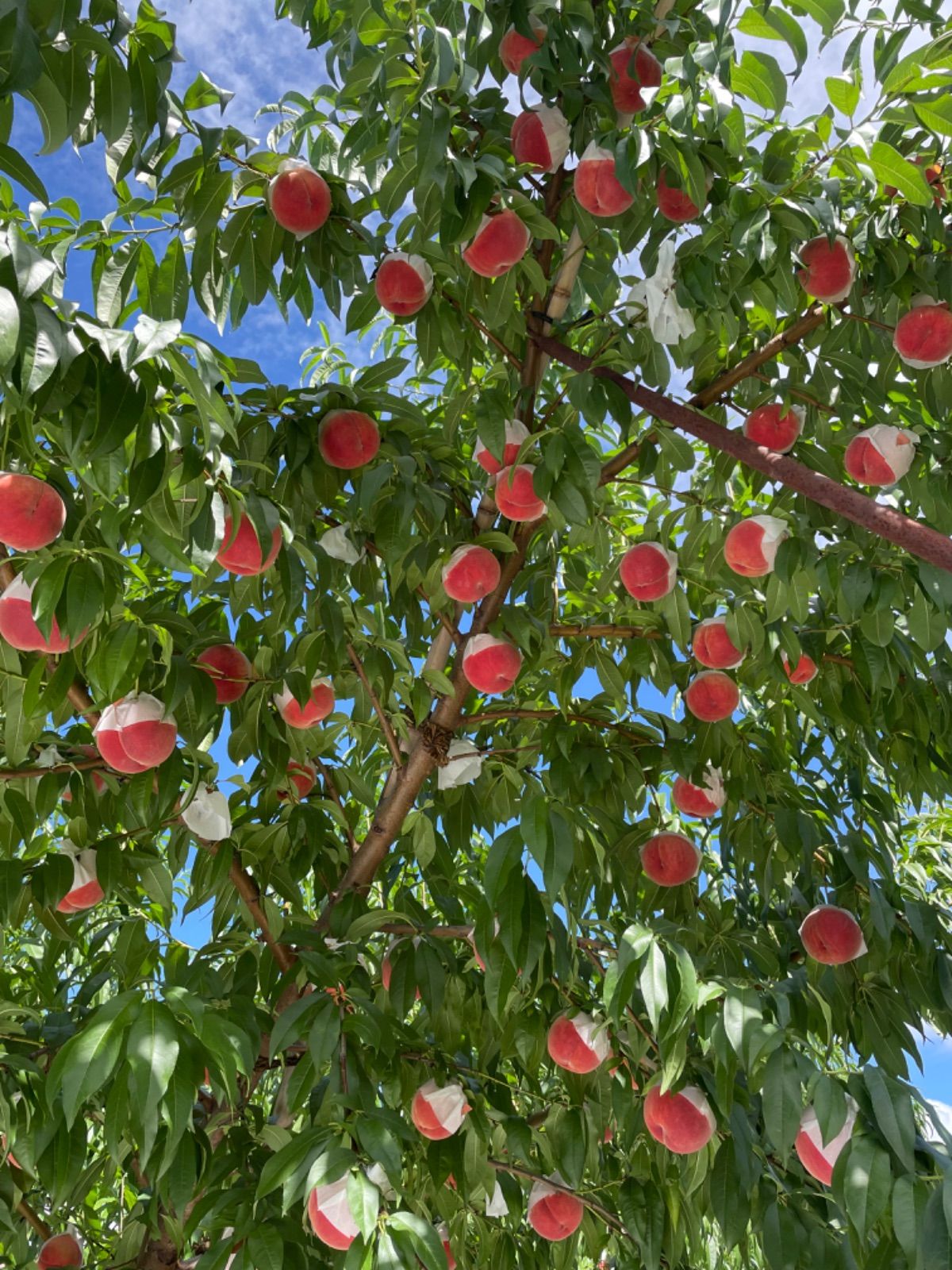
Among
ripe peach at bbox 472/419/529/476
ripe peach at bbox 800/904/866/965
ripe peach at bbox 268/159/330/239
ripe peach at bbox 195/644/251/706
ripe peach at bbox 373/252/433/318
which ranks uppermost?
ripe peach at bbox 268/159/330/239

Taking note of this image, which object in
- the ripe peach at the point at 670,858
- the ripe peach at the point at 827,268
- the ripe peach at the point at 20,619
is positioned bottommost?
the ripe peach at the point at 670,858

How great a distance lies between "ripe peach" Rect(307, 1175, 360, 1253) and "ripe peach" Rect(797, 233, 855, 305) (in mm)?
1342

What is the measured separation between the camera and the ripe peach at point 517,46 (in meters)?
→ 1.66

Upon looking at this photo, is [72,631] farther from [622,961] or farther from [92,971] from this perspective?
[92,971]

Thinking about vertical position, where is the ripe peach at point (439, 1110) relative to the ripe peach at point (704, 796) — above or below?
below

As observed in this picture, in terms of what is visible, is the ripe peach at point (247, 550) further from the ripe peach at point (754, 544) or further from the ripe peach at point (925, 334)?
the ripe peach at point (925, 334)

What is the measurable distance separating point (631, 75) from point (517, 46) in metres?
0.26

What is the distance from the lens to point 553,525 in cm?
162

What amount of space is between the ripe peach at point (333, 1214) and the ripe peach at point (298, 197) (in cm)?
120

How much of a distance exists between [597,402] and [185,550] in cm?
60

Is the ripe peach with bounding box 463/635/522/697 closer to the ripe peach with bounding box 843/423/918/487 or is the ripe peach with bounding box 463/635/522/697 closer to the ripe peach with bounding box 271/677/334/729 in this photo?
the ripe peach with bounding box 271/677/334/729

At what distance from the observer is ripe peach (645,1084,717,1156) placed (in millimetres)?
1444

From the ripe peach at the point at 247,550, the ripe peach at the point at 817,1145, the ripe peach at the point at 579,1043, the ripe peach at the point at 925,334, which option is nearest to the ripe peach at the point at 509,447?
the ripe peach at the point at 247,550

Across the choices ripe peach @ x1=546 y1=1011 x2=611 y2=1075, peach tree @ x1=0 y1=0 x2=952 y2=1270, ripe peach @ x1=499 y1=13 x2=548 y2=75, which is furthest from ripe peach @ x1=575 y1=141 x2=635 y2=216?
ripe peach @ x1=546 y1=1011 x2=611 y2=1075
